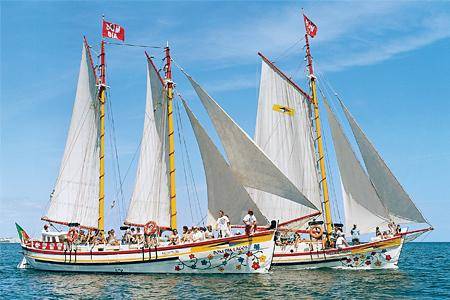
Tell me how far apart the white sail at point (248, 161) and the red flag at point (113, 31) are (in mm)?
12576

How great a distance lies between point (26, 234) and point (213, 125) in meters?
19.7

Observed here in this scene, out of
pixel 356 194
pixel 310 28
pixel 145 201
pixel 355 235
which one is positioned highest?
pixel 310 28

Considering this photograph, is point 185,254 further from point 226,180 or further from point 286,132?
point 286,132

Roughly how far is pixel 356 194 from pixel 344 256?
5.37 meters

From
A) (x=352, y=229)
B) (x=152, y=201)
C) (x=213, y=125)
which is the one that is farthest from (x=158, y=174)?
(x=352, y=229)

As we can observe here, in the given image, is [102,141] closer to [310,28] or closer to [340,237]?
[340,237]

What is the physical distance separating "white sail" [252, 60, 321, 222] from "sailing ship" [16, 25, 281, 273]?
9960 millimetres

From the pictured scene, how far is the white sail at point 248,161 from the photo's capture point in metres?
35.4

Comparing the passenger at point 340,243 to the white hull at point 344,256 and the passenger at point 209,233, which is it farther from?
the passenger at point 209,233

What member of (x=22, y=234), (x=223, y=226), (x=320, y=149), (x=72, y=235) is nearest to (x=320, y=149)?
(x=320, y=149)

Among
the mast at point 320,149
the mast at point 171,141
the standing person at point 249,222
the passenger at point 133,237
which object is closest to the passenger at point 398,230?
the mast at point 320,149

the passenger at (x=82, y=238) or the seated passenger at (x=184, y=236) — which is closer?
the seated passenger at (x=184, y=236)

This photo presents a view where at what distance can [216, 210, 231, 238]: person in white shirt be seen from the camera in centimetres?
3421

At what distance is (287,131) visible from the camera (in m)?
47.1
